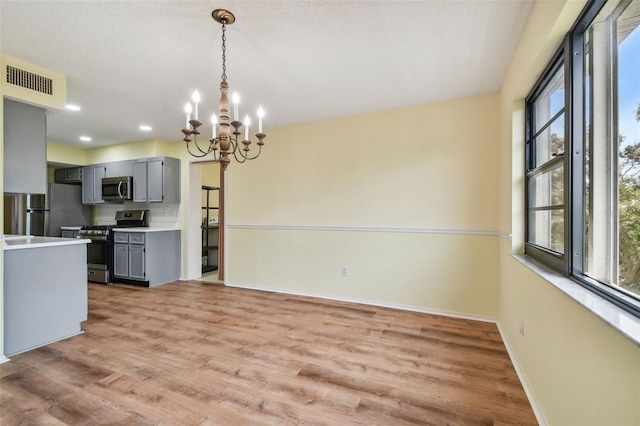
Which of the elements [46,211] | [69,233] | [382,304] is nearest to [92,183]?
[46,211]

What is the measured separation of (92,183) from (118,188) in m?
0.83

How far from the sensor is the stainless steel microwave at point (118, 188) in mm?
4973

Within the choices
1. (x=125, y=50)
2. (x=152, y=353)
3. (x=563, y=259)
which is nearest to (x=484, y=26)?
(x=563, y=259)

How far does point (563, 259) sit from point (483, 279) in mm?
1695

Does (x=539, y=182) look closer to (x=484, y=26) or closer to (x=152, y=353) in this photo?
(x=484, y=26)

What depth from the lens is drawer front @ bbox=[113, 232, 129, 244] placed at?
4668 millimetres

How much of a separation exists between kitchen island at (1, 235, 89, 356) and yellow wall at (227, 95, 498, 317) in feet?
6.77

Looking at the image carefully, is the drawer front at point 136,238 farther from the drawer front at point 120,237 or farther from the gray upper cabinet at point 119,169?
the gray upper cabinet at point 119,169

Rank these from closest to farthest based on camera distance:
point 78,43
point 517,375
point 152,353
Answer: point 517,375 < point 78,43 < point 152,353

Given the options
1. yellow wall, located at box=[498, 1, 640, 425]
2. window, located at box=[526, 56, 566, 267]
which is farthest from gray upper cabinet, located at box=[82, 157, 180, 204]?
window, located at box=[526, 56, 566, 267]

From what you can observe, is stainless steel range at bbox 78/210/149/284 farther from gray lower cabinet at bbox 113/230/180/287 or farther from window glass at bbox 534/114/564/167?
window glass at bbox 534/114/564/167

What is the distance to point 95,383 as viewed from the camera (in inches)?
76.9

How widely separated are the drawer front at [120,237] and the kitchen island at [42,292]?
6.43 ft

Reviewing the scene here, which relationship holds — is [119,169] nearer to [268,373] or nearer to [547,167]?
[268,373]
